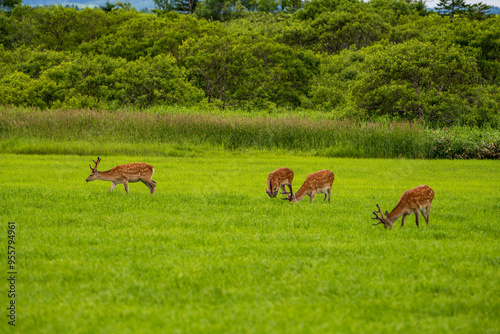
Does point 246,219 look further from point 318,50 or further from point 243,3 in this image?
point 243,3

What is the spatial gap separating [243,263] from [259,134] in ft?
66.4

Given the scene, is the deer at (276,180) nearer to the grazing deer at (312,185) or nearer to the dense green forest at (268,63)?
the grazing deer at (312,185)

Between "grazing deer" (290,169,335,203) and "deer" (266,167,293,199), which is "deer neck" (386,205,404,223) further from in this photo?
"deer" (266,167,293,199)

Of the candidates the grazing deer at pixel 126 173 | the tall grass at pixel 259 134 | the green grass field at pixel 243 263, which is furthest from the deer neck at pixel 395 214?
the tall grass at pixel 259 134

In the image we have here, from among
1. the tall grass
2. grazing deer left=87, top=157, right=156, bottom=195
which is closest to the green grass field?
grazing deer left=87, top=157, right=156, bottom=195

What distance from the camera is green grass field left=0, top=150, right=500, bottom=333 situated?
5168mm

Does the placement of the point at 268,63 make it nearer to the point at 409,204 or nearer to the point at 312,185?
the point at 312,185

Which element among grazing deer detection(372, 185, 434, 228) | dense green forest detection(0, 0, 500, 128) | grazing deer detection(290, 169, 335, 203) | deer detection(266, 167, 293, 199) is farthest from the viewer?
dense green forest detection(0, 0, 500, 128)

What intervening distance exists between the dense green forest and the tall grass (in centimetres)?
716

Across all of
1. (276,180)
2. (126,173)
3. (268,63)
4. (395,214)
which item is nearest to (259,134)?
(276,180)

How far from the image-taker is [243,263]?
22.5 ft

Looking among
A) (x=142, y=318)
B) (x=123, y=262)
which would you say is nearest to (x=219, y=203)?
(x=123, y=262)

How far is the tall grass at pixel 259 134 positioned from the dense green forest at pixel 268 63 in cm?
716

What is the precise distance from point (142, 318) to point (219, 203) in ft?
21.3
